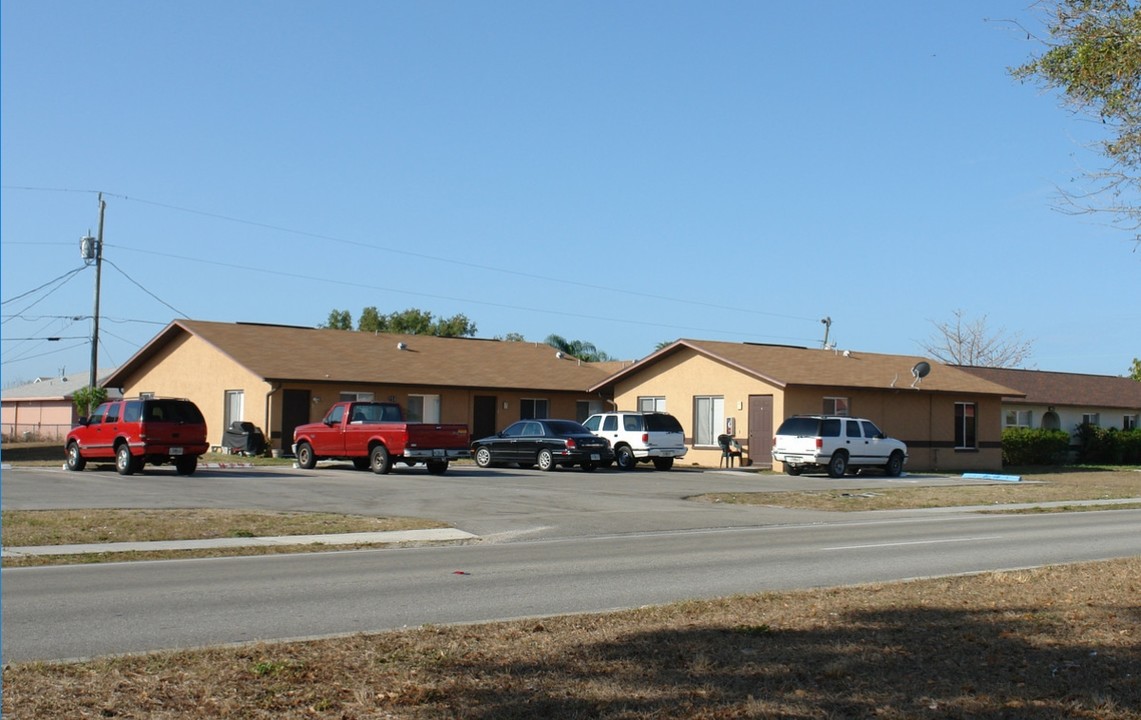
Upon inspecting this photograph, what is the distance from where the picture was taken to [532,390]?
46.4 m

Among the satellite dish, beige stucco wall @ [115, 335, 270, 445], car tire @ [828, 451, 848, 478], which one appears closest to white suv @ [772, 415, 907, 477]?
car tire @ [828, 451, 848, 478]

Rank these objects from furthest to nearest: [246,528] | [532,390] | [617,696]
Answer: [532,390]
[246,528]
[617,696]

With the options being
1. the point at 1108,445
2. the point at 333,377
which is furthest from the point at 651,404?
the point at 1108,445

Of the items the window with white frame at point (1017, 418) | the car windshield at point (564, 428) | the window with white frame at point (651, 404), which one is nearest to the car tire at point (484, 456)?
the car windshield at point (564, 428)

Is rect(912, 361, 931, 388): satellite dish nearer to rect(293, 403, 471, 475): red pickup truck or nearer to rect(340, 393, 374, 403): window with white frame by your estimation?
rect(293, 403, 471, 475): red pickup truck

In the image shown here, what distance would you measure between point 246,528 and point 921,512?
1386cm

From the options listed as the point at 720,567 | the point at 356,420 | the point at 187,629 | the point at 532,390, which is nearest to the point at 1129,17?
the point at 720,567

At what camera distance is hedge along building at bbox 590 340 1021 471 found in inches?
1580

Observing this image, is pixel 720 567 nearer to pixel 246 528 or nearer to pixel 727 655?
pixel 727 655

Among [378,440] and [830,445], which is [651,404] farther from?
[378,440]

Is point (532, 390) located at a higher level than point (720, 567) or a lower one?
higher

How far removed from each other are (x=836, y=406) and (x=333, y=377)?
17117 mm

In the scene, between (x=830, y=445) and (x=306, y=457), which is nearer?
(x=306, y=457)

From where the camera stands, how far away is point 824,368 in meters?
42.8
